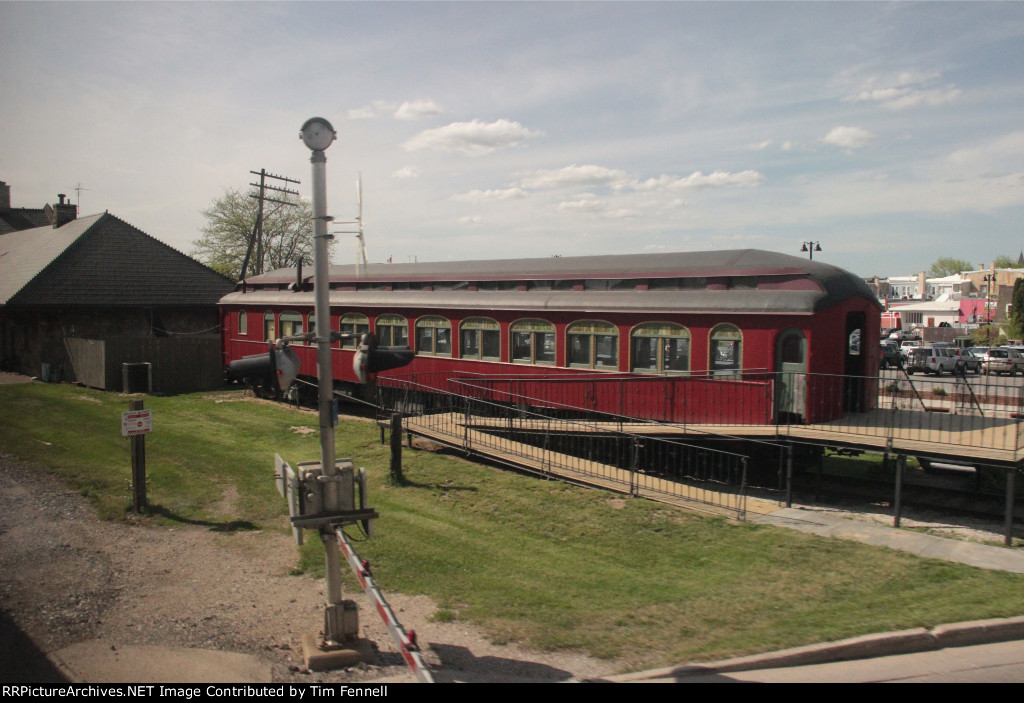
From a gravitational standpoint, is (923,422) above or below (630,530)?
above

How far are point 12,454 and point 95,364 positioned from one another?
35.4 ft

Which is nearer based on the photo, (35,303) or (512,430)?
(512,430)

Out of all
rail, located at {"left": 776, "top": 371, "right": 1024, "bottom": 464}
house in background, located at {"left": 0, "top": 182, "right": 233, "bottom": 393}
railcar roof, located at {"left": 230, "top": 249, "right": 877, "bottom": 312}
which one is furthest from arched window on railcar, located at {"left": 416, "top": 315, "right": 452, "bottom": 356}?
house in background, located at {"left": 0, "top": 182, "right": 233, "bottom": 393}

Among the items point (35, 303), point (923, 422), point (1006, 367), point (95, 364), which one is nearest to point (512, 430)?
point (923, 422)

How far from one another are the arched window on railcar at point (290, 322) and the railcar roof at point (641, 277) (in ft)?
5.75

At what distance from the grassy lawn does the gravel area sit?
1.05 feet

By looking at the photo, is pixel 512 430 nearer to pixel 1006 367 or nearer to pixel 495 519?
pixel 495 519

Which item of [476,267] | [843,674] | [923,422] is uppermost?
[476,267]

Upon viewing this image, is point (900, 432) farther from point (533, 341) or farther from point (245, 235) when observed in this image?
point (245, 235)

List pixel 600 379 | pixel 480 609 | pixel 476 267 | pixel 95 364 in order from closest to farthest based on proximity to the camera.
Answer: pixel 480 609, pixel 600 379, pixel 476 267, pixel 95 364

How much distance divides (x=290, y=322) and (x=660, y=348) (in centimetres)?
1238

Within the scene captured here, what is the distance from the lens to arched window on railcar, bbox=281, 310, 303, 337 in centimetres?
2019

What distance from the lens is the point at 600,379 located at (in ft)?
41.8

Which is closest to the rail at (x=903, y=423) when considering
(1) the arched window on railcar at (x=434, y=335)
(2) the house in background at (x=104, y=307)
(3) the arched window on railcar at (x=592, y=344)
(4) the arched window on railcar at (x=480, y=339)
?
(3) the arched window on railcar at (x=592, y=344)
